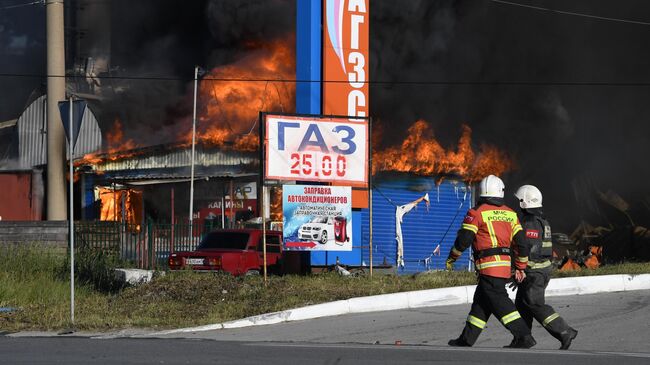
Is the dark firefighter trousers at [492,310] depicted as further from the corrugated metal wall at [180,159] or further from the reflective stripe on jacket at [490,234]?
the corrugated metal wall at [180,159]

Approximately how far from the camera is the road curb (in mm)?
13336

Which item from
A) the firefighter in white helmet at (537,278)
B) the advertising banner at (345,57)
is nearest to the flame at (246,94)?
the advertising banner at (345,57)

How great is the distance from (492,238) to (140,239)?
1260 centimetres

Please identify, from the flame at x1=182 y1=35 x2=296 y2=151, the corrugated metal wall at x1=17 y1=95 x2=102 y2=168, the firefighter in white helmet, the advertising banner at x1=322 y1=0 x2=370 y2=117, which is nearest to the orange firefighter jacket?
the firefighter in white helmet

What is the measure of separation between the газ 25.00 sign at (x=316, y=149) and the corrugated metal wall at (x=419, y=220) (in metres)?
12.0

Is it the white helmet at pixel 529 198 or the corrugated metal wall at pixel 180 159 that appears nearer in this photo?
the white helmet at pixel 529 198

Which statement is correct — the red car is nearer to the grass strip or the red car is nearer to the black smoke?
the grass strip

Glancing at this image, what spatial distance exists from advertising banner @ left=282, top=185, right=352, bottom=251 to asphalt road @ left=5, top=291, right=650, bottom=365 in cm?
347

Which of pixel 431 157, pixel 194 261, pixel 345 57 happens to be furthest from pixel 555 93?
pixel 194 261

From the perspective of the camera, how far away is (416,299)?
15039 millimetres

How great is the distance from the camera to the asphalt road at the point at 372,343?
29.0ft

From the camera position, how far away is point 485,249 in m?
9.86

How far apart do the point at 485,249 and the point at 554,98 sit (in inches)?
1090

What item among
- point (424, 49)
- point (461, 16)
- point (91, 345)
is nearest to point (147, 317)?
point (91, 345)
